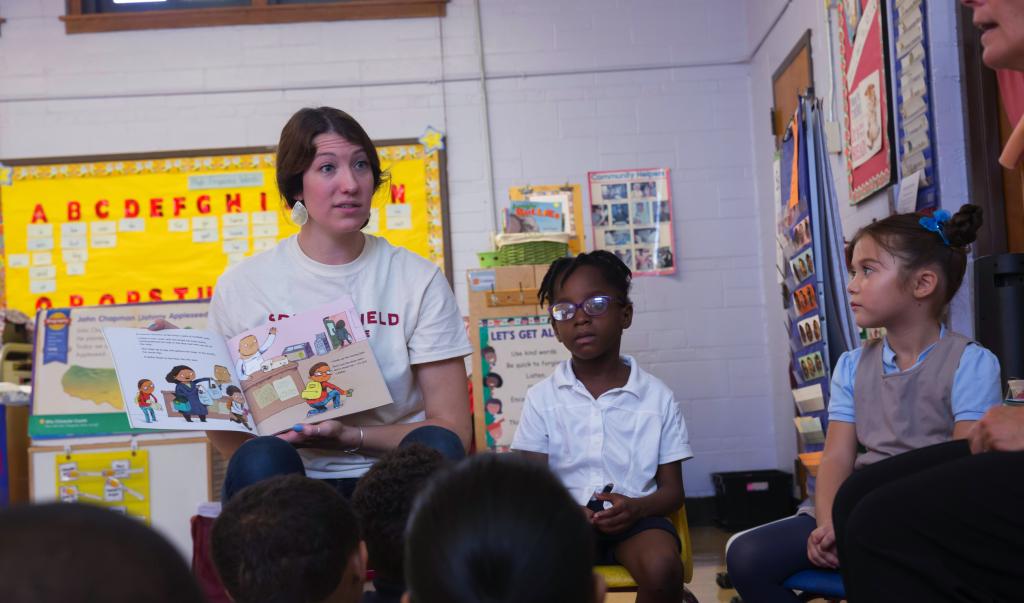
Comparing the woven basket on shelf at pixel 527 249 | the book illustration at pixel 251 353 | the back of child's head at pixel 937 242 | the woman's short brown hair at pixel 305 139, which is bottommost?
the book illustration at pixel 251 353

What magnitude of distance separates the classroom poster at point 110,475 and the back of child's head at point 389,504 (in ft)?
8.63

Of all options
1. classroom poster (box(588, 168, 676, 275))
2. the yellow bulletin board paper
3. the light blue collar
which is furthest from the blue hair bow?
the yellow bulletin board paper

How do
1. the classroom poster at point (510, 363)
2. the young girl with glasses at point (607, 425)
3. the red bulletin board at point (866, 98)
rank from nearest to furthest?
the young girl with glasses at point (607, 425) → the red bulletin board at point (866, 98) → the classroom poster at point (510, 363)

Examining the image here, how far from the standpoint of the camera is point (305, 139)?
2084 mm

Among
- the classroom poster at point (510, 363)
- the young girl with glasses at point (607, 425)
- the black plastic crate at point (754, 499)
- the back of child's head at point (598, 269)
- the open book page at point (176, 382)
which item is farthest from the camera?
the black plastic crate at point (754, 499)

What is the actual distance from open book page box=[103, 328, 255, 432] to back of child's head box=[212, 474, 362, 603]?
0.47m

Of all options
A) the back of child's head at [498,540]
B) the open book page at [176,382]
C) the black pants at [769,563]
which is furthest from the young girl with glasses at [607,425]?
the back of child's head at [498,540]

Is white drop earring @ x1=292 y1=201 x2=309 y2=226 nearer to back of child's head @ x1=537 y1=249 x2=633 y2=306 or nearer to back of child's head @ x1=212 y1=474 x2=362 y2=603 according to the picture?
back of child's head @ x1=537 y1=249 x2=633 y2=306

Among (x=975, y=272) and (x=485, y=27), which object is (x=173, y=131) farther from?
(x=975, y=272)

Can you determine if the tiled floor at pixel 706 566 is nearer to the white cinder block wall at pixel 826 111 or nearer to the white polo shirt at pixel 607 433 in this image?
the white cinder block wall at pixel 826 111

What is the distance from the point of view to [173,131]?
5.21 m

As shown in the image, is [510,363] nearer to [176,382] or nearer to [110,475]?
[110,475]

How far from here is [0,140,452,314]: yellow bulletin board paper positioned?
203 inches

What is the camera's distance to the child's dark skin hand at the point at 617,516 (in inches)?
76.6
